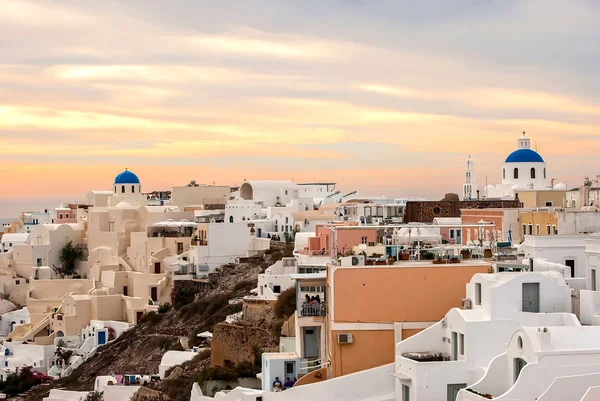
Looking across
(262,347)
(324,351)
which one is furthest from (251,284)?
(324,351)

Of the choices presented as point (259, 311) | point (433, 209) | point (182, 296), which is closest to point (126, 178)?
point (182, 296)

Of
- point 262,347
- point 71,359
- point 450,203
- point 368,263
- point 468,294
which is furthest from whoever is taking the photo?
point 71,359

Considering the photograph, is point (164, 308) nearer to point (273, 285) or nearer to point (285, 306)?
point (273, 285)

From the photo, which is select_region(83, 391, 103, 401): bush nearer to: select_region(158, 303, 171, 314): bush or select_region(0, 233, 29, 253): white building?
select_region(158, 303, 171, 314): bush

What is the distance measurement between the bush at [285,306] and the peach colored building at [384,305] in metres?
7.71

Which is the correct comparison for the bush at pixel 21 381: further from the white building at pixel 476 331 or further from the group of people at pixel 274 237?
the white building at pixel 476 331

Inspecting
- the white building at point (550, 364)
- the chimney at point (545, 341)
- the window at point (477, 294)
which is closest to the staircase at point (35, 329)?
the window at point (477, 294)

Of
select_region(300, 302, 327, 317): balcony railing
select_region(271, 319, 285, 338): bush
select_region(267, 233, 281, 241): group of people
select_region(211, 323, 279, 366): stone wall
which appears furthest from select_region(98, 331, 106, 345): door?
select_region(300, 302, 327, 317): balcony railing

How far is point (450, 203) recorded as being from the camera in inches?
1678

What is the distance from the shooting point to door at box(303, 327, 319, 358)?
21.6m

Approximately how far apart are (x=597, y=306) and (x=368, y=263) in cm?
449

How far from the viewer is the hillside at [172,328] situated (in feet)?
133

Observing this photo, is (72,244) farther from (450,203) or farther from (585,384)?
(585,384)

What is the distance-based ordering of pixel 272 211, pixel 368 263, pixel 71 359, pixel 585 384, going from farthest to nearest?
pixel 272 211 < pixel 71 359 < pixel 368 263 < pixel 585 384
